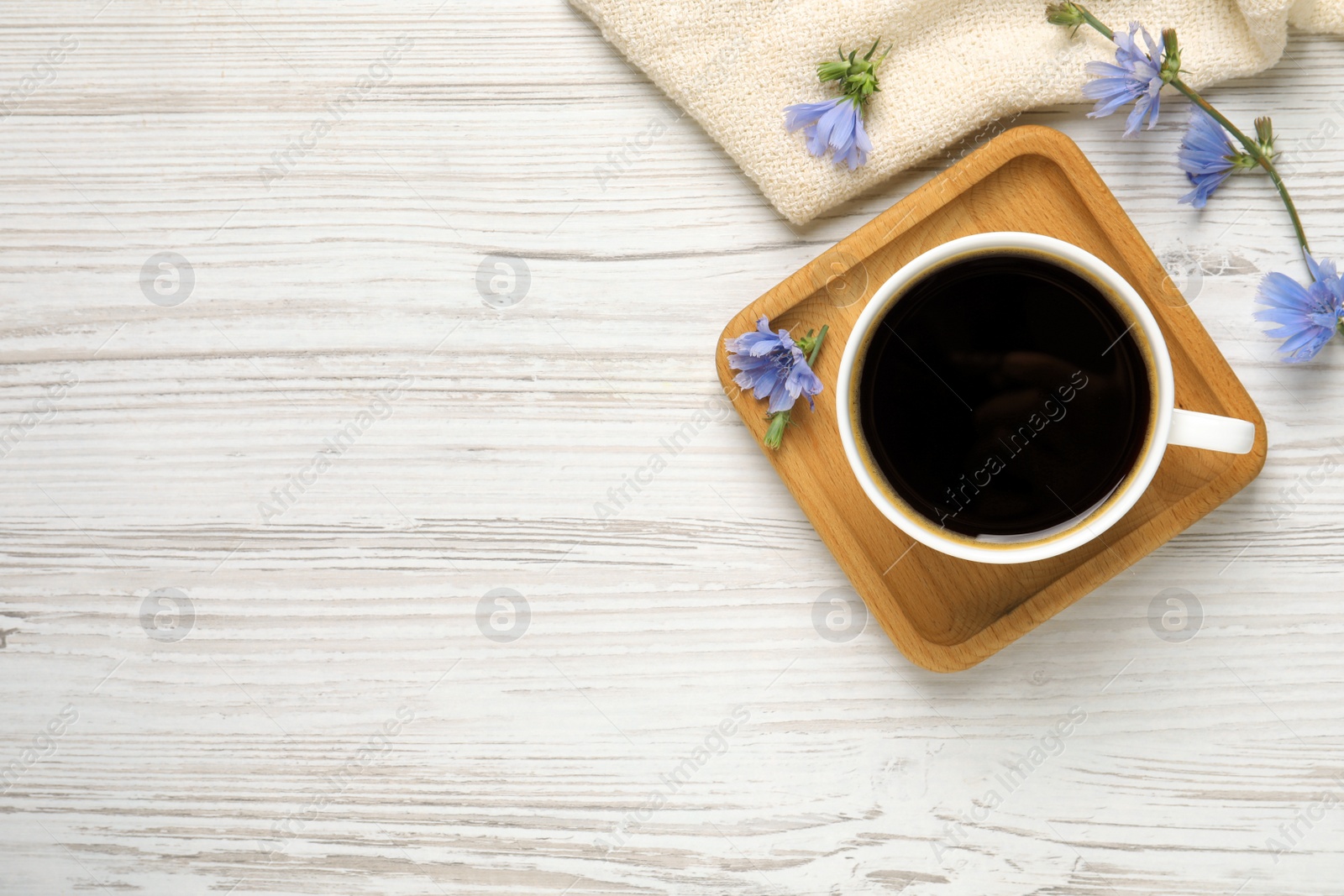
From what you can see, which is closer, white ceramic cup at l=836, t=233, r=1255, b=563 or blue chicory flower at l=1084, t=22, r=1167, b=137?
white ceramic cup at l=836, t=233, r=1255, b=563

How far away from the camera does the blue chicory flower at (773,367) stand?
0.59 metres

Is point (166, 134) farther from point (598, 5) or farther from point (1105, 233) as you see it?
point (1105, 233)

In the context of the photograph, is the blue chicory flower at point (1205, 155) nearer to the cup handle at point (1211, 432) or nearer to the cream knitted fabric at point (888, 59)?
the cream knitted fabric at point (888, 59)

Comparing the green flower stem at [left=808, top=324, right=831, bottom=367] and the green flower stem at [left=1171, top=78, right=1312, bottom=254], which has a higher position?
the green flower stem at [left=808, top=324, right=831, bottom=367]

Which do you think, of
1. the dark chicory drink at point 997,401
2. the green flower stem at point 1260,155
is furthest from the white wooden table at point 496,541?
the dark chicory drink at point 997,401

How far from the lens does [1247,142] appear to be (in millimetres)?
628

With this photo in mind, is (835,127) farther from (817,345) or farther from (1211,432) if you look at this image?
(1211,432)

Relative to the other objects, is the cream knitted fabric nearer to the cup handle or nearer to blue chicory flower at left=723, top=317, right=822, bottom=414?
blue chicory flower at left=723, top=317, right=822, bottom=414

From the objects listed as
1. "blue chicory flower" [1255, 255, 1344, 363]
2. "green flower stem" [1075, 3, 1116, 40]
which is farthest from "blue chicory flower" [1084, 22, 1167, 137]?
"blue chicory flower" [1255, 255, 1344, 363]

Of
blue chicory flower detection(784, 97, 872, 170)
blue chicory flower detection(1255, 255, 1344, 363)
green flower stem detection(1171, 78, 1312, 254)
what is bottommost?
blue chicory flower detection(1255, 255, 1344, 363)

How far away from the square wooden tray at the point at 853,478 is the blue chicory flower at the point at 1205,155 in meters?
0.11

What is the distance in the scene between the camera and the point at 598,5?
2.14 ft

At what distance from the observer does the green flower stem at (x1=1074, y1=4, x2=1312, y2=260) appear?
1.99 feet

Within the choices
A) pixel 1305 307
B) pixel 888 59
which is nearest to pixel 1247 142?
pixel 1305 307
